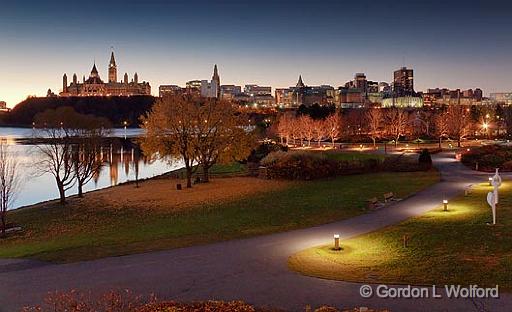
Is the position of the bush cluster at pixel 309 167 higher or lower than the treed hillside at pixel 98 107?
lower

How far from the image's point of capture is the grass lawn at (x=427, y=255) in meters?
15.6

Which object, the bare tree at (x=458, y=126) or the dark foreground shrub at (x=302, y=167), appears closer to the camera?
the dark foreground shrub at (x=302, y=167)

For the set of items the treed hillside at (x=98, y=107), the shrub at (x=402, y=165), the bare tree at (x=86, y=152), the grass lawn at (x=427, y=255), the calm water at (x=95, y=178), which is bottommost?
the calm water at (x=95, y=178)

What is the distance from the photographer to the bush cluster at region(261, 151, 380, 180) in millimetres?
43531

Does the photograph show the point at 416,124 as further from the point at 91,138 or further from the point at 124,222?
the point at 124,222

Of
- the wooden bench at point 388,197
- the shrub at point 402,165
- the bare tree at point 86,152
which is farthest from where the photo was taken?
the shrub at point 402,165

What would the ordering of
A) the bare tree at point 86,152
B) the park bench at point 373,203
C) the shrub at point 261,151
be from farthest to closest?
1. the shrub at point 261,151
2. the bare tree at point 86,152
3. the park bench at point 373,203

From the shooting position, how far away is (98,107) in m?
177

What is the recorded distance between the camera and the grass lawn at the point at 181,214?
74.5 ft

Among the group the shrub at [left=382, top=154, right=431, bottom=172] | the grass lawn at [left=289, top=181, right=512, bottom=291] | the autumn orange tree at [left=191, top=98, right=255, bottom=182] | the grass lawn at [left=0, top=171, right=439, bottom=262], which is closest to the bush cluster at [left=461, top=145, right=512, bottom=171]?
the shrub at [left=382, top=154, right=431, bottom=172]

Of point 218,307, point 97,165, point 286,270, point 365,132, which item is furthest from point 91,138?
point 365,132

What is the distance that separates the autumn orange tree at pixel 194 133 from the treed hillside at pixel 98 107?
123 metres

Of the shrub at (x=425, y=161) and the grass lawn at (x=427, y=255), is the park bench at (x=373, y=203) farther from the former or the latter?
the shrub at (x=425, y=161)

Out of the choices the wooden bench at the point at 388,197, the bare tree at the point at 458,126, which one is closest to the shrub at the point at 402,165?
the wooden bench at the point at 388,197
